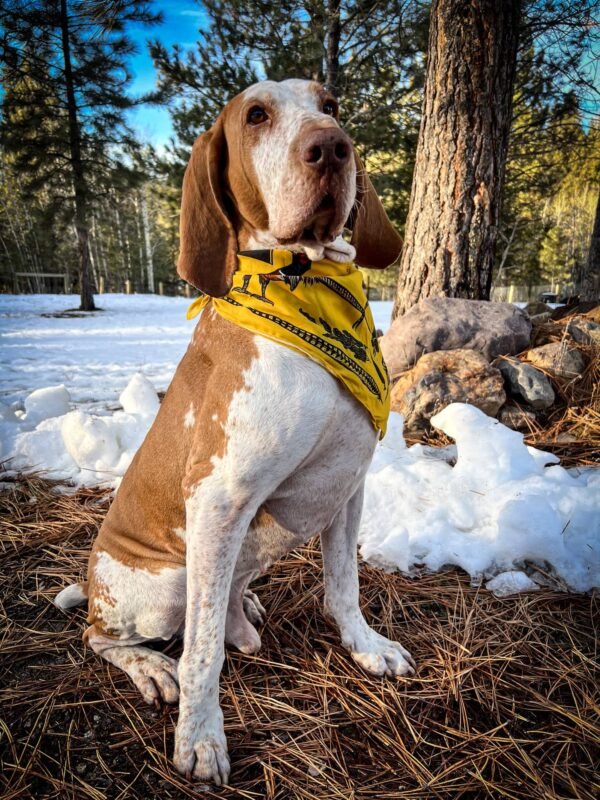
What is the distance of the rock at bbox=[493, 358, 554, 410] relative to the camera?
3127mm

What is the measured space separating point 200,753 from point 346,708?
1.55 feet

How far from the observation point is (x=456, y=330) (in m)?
3.45

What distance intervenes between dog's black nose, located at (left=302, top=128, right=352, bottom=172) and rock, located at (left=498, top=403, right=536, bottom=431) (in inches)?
98.0

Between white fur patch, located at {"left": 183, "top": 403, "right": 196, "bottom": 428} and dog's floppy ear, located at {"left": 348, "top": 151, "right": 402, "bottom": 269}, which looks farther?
dog's floppy ear, located at {"left": 348, "top": 151, "right": 402, "bottom": 269}

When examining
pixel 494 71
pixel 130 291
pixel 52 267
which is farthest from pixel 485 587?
pixel 52 267

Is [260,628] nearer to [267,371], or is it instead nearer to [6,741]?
[6,741]

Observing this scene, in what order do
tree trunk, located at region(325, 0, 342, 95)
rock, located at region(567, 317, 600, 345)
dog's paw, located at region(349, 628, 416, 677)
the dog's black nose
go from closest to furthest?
the dog's black nose
dog's paw, located at region(349, 628, 416, 677)
rock, located at region(567, 317, 600, 345)
tree trunk, located at region(325, 0, 342, 95)

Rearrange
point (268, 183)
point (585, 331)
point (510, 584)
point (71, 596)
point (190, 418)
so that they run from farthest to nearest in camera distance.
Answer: point (585, 331), point (510, 584), point (71, 596), point (190, 418), point (268, 183)

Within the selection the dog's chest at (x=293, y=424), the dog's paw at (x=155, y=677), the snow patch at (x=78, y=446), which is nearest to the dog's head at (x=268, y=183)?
the dog's chest at (x=293, y=424)

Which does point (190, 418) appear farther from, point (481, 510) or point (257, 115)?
point (481, 510)

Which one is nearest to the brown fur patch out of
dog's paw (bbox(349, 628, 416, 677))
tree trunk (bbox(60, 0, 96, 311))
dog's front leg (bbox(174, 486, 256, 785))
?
dog's front leg (bbox(174, 486, 256, 785))

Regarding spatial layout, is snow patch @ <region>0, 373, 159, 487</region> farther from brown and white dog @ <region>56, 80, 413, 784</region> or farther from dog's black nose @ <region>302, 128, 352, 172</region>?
dog's black nose @ <region>302, 128, 352, 172</region>

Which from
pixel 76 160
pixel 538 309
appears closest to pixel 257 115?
pixel 538 309

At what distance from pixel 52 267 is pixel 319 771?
40917 mm
